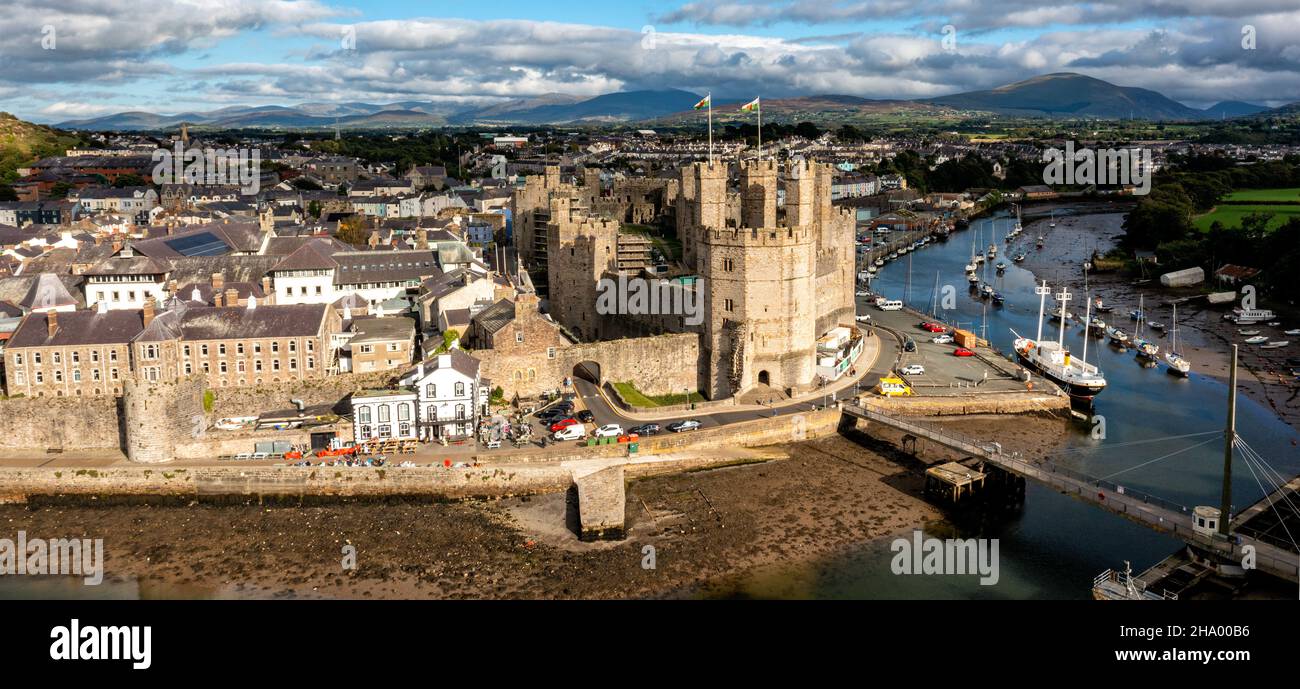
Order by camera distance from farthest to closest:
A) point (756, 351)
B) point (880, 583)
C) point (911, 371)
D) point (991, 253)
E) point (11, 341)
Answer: point (991, 253), point (911, 371), point (756, 351), point (11, 341), point (880, 583)

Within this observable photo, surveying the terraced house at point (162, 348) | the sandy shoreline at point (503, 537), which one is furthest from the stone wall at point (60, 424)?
the sandy shoreline at point (503, 537)

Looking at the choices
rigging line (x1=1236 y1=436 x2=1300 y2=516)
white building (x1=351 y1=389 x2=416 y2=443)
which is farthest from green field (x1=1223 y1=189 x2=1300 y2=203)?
white building (x1=351 y1=389 x2=416 y2=443)

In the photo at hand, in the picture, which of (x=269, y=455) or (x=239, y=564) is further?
(x=269, y=455)

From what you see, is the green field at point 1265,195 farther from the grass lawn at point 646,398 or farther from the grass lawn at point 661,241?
the grass lawn at point 646,398

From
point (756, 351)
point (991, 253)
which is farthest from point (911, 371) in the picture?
point (991, 253)

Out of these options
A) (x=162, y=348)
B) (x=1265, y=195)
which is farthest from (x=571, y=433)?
(x=1265, y=195)
